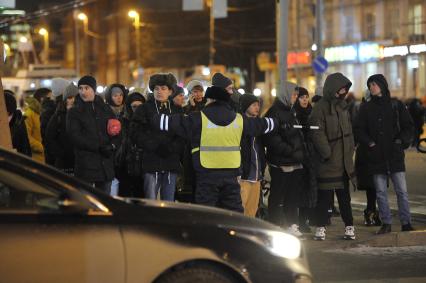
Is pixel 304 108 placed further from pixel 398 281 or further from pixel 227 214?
pixel 227 214

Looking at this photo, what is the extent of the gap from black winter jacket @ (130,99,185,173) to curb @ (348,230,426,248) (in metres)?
2.35

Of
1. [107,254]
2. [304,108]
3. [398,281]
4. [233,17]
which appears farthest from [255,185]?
[233,17]

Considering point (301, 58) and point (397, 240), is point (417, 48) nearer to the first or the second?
point (301, 58)

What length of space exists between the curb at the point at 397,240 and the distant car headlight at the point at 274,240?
3843mm

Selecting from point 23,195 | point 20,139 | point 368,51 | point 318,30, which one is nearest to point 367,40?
point 368,51

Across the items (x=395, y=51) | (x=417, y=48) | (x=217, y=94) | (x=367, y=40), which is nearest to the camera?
(x=217, y=94)

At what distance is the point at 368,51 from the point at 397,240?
37.1 metres

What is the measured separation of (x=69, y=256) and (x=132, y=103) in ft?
15.7

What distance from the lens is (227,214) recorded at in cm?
554

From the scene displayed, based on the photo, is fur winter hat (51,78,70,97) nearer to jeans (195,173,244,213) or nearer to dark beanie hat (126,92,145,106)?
dark beanie hat (126,92,145,106)

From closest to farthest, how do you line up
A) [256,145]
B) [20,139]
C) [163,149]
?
A: [163,149] < [256,145] < [20,139]

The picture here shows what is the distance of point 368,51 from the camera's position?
149 feet

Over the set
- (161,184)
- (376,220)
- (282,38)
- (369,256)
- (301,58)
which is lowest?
(369,256)

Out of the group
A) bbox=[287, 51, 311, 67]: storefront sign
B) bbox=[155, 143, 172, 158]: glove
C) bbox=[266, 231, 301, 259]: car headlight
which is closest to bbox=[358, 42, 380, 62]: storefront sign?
bbox=[287, 51, 311, 67]: storefront sign
